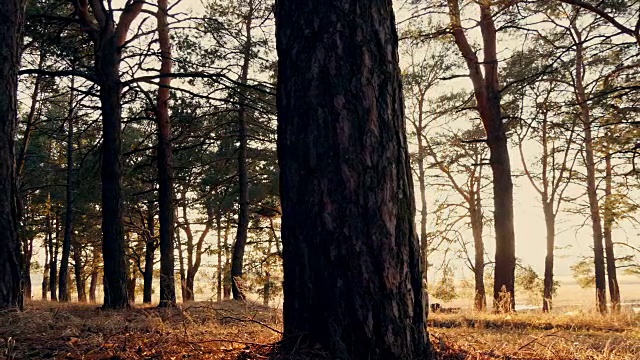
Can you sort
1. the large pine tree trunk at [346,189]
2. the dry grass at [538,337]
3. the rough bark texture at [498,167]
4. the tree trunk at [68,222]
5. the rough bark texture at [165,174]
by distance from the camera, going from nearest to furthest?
the large pine tree trunk at [346,189], the dry grass at [538,337], the rough bark texture at [498,167], the rough bark texture at [165,174], the tree trunk at [68,222]

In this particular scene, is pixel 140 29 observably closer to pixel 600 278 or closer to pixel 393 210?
pixel 393 210

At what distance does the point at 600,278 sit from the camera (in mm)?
17859

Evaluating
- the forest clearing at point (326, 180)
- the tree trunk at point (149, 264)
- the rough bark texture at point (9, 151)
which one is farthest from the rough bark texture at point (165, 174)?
the tree trunk at point (149, 264)

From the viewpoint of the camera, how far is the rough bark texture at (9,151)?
5295mm

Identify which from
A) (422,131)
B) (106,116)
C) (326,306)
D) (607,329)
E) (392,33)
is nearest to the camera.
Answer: (326,306)

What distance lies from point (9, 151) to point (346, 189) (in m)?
4.83

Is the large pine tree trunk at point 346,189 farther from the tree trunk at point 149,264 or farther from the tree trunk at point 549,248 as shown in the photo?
the tree trunk at point 149,264

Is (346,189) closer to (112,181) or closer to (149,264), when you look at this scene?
(112,181)

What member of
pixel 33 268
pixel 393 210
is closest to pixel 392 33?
pixel 393 210

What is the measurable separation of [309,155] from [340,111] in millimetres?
268

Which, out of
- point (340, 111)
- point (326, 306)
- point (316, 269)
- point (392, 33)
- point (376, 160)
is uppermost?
point (392, 33)

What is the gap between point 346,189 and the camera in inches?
94.9

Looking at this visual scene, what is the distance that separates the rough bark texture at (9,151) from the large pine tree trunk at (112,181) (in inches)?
119

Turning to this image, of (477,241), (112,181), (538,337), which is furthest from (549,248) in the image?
(538,337)
